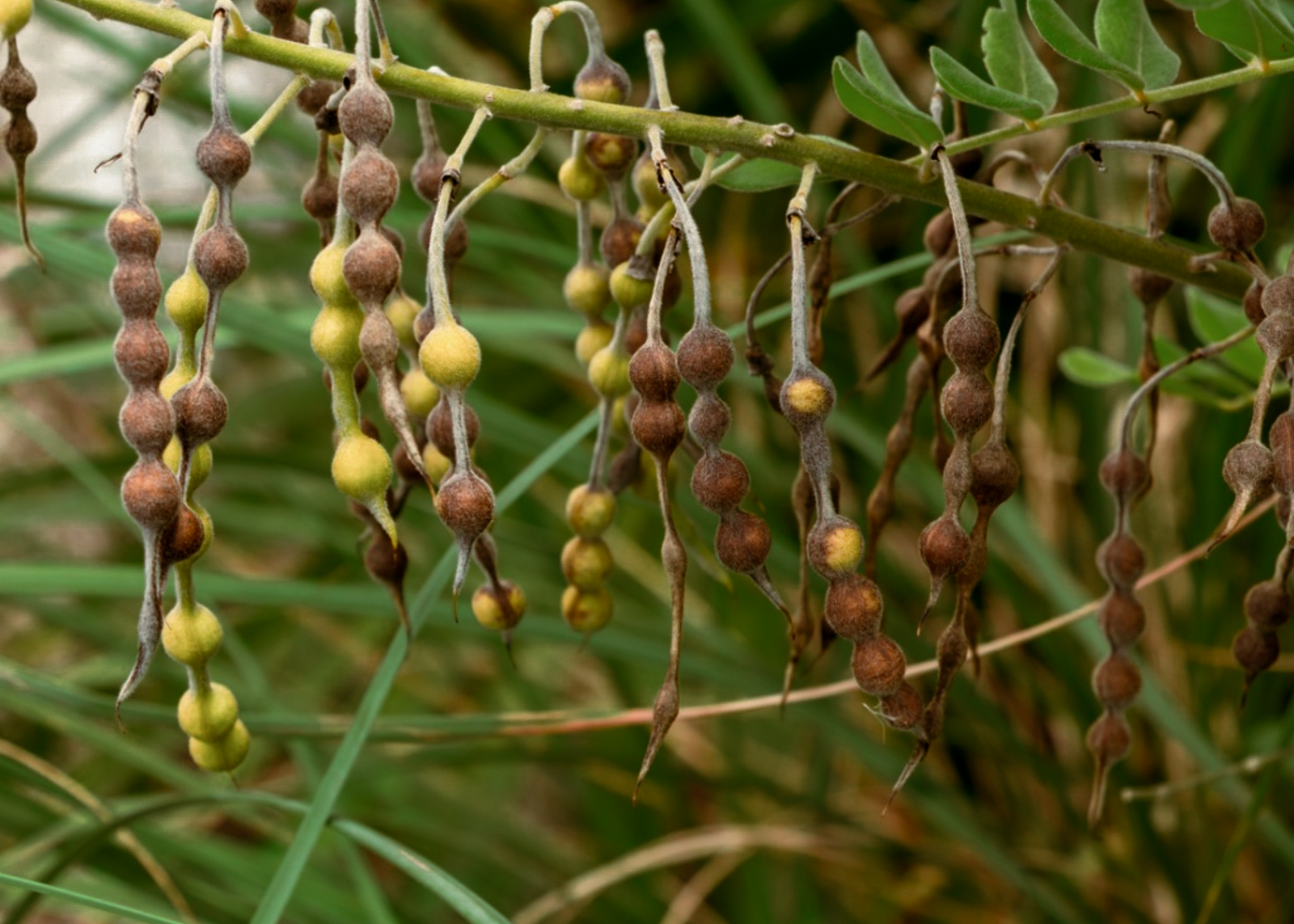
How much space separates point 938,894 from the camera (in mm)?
1358

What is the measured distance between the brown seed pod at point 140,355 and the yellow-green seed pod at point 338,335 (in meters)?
0.05

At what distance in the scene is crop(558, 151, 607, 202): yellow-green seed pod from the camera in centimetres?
58

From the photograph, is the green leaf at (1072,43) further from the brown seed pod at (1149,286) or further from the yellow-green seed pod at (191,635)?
the yellow-green seed pod at (191,635)

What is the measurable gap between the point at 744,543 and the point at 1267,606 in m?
0.25

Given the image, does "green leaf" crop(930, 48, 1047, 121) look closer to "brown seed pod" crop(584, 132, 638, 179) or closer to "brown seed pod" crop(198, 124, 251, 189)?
"brown seed pod" crop(584, 132, 638, 179)

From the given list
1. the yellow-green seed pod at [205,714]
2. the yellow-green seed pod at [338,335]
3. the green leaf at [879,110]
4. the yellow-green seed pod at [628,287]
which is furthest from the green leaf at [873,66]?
the yellow-green seed pod at [205,714]

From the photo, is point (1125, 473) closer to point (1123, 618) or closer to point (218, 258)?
point (1123, 618)

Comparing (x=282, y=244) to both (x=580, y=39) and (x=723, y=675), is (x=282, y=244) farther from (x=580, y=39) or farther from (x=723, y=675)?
(x=723, y=675)

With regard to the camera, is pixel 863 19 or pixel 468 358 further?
pixel 863 19

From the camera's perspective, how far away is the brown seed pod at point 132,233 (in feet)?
1.53

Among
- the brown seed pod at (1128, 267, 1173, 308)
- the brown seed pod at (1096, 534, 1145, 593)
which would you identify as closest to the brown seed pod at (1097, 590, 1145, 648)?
the brown seed pod at (1096, 534, 1145, 593)

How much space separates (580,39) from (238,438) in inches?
24.9

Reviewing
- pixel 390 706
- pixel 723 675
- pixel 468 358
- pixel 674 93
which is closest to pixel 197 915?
pixel 723 675

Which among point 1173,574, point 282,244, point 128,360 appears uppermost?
point 128,360
